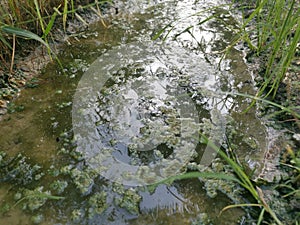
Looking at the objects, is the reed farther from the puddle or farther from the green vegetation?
the puddle

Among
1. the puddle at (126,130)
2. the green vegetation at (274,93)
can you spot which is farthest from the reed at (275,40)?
the puddle at (126,130)

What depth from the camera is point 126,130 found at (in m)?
1.71

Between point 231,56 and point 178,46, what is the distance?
0.37 meters

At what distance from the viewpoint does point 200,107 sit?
72.6 inches

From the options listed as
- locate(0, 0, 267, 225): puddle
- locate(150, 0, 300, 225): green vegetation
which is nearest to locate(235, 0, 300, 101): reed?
locate(150, 0, 300, 225): green vegetation

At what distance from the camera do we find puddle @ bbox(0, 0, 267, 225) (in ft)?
4.55

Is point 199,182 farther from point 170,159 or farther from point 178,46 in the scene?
point 178,46

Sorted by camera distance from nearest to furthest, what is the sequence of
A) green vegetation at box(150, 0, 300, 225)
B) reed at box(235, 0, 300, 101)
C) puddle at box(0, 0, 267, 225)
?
green vegetation at box(150, 0, 300, 225) < puddle at box(0, 0, 267, 225) < reed at box(235, 0, 300, 101)

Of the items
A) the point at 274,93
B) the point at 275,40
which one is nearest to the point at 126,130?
the point at 274,93

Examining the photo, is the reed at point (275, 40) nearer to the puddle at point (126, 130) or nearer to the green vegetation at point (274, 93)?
the green vegetation at point (274, 93)

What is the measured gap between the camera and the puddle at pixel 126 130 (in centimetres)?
139

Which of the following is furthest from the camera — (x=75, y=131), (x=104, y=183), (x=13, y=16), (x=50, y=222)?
(x=13, y=16)

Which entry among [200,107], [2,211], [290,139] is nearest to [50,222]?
[2,211]

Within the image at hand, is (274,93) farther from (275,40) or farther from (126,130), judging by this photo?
(126,130)
